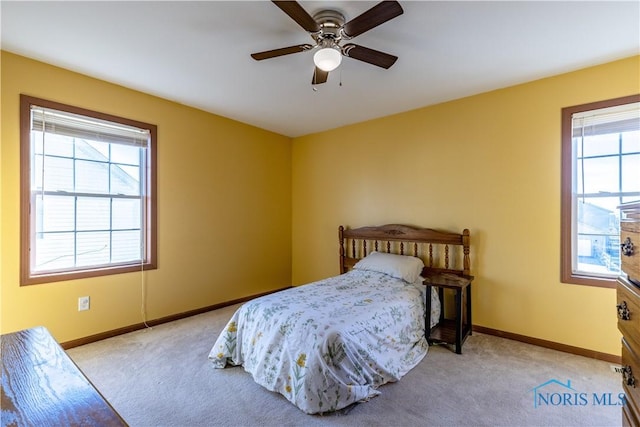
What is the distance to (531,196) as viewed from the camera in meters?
2.85

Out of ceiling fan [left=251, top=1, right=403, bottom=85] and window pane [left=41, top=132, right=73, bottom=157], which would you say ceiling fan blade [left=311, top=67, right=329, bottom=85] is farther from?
window pane [left=41, top=132, right=73, bottom=157]

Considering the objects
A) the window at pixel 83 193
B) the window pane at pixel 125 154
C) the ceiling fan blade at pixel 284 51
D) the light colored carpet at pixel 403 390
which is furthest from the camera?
the window pane at pixel 125 154

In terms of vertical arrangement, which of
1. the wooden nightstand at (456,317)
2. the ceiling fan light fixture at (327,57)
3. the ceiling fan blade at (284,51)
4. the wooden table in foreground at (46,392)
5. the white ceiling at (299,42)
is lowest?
the wooden nightstand at (456,317)

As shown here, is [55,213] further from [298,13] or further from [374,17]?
[374,17]

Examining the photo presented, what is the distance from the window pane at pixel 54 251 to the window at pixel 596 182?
177 inches

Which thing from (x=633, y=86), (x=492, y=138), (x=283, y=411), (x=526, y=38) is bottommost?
(x=283, y=411)

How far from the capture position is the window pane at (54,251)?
262 centimetres

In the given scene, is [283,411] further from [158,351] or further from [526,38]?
[526,38]

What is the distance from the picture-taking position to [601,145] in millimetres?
2604

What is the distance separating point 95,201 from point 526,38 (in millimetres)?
3921

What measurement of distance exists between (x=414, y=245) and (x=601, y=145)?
1885 mm

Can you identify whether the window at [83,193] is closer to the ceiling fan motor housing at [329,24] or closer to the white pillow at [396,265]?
the ceiling fan motor housing at [329,24]

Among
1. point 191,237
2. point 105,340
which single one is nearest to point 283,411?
point 105,340

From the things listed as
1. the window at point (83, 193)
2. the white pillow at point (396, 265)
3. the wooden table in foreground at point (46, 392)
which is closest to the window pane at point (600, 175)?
the white pillow at point (396, 265)
